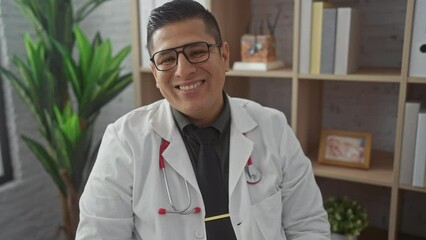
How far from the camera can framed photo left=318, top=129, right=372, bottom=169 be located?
1759mm

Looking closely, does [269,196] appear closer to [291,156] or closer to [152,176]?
[291,156]

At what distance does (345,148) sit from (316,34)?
0.55m

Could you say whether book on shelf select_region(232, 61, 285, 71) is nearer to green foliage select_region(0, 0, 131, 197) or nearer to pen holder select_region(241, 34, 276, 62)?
pen holder select_region(241, 34, 276, 62)

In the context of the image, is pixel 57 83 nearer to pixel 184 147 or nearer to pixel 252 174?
pixel 184 147

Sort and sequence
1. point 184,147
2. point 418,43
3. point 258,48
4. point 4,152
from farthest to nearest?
point 4,152 < point 258,48 < point 418,43 < point 184,147

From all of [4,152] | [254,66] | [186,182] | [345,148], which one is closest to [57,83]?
[4,152]

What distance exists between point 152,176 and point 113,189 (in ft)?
0.39

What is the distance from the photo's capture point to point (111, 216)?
44.7 inches

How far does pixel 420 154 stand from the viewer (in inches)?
59.5

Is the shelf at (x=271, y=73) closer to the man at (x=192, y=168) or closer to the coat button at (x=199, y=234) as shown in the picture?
the man at (x=192, y=168)

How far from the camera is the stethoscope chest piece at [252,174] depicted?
124 cm

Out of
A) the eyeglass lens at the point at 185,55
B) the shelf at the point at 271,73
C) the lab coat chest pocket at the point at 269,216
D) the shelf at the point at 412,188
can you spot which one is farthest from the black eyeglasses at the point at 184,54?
the shelf at the point at 412,188

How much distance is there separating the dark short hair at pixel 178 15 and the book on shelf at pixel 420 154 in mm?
866

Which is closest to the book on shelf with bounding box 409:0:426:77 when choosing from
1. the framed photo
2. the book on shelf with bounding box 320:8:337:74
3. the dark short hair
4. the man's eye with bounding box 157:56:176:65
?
the book on shelf with bounding box 320:8:337:74
